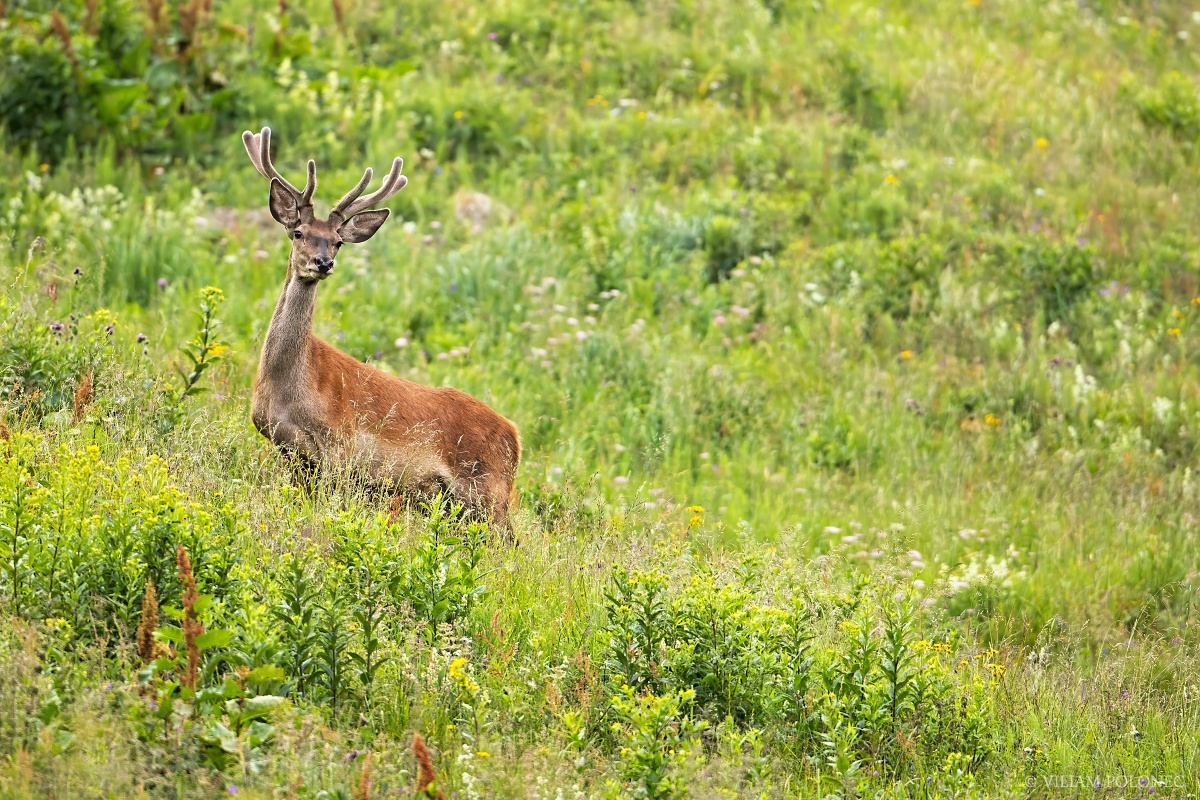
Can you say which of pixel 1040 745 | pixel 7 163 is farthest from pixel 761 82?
pixel 1040 745

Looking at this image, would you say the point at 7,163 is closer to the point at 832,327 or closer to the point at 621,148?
the point at 621,148

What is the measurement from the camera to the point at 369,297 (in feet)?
34.4

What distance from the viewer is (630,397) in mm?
9930

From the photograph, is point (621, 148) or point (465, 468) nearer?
point (465, 468)

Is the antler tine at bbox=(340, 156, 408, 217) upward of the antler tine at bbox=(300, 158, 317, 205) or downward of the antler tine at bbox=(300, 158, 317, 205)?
downward

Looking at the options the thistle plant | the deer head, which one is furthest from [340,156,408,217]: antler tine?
the thistle plant

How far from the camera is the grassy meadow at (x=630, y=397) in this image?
4.93 meters

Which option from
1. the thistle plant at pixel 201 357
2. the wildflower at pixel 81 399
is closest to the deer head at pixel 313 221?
the thistle plant at pixel 201 357

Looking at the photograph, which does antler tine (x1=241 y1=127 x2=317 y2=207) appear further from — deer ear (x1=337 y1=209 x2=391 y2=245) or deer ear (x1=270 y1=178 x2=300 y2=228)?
deer ear (x1=337 y1=209 x2=391 y2=245)

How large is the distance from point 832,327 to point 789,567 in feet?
15.9

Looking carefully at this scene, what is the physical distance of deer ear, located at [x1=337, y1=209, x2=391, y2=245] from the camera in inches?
288

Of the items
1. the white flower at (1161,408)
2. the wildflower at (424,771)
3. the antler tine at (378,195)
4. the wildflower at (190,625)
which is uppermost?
the antler tine at (378,195)

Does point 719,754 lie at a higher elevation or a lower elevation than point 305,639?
lower

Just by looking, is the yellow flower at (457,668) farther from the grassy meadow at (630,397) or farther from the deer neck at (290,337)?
the deer neck at (290,337)
